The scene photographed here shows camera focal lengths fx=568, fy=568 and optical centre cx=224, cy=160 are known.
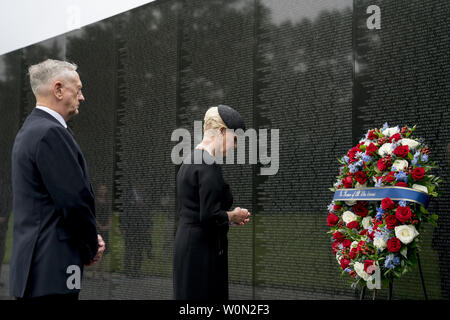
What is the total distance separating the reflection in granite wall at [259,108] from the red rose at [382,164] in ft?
2.27

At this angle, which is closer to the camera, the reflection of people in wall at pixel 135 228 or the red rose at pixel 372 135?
the red rose at pixel 372 135

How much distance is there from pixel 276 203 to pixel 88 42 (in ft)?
13.0

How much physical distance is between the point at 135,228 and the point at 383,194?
3.80 m

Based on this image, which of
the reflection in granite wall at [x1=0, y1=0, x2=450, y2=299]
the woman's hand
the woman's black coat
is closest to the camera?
the woman's black coat

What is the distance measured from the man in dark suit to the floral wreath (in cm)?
205

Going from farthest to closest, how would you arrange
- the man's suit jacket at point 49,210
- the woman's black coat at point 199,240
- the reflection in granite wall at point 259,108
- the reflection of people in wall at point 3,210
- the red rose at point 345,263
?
1. the reflection of people in wall at point 3,210
2. the reflection in granite wall at point 259,108
3. the red rose at point 345,263
4. the woman's black coat at point 199,240
5. the man's suit jacket at point 49,210

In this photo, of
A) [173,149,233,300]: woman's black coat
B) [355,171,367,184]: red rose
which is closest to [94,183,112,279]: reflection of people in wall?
[173,149,233,300]: woman's black coat

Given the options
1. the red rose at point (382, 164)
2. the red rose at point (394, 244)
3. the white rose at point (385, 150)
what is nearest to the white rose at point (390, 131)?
the white rose at point (385, 150)

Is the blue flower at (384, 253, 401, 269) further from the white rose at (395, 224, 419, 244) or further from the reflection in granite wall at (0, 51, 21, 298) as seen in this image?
the reflection in granite wall at (0, 51, 21, 298)

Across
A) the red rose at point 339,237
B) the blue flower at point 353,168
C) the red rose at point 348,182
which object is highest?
the blue flower at point 353,168

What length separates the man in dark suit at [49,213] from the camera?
2.84 meters

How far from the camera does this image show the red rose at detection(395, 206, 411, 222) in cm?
386

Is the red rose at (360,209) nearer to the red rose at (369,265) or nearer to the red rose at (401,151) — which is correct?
the red rose at (369,265)
